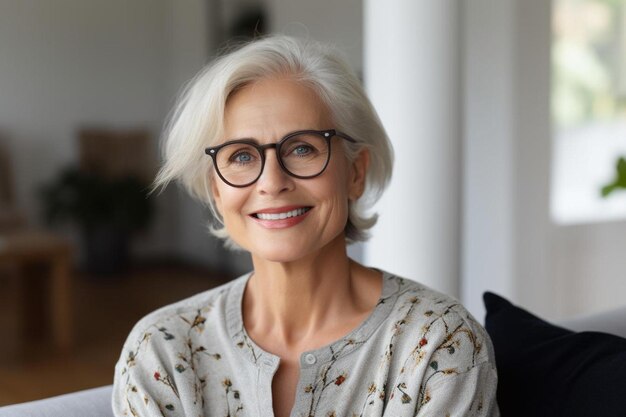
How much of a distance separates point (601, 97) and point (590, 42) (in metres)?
0.29

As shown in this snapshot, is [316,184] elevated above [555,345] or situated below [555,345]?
above

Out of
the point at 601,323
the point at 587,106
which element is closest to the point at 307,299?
the point at 601,323

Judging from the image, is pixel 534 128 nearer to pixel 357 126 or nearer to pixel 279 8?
pixel 279 8

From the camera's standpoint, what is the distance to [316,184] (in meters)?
1.54

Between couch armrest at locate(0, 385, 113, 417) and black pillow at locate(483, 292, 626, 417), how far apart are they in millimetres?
698

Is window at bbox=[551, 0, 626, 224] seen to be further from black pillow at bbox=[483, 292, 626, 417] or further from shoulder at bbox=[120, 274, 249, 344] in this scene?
shoulder at bbox=[120, 274, 249, 344]

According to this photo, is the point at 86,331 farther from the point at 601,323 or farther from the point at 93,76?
the point at 601,323

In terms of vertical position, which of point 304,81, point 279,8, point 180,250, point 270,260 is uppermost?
point 279,8

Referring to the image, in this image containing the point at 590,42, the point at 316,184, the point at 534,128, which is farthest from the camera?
the point at 590,42

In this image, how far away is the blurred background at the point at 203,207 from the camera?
2.71 metres

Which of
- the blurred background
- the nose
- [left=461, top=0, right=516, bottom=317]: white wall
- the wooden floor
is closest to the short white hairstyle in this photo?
the nose

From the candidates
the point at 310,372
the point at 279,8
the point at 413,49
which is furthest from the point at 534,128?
the point at 310,372

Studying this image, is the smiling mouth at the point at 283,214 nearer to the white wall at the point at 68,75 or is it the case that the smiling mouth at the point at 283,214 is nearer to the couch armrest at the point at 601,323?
the couch armrest at the point at 601,323

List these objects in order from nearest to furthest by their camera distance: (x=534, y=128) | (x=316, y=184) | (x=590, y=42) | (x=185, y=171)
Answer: (x=316, y=184), (x=185, y=171), (x=534, y=128), (x=590, y=42)
